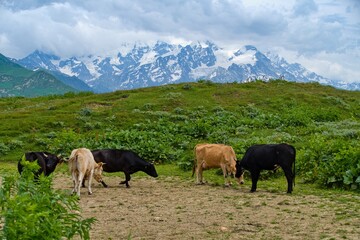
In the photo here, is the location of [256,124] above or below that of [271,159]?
above

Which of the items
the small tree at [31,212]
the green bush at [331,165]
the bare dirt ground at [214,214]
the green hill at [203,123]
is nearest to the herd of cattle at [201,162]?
the bare dirt ground at [214,214]

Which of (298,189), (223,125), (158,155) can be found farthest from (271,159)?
(223,125)

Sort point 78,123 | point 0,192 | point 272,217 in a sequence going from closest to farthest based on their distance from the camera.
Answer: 1. point 0,192
2. point 272,217
3. point 78,123

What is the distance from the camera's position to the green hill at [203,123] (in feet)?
63.2

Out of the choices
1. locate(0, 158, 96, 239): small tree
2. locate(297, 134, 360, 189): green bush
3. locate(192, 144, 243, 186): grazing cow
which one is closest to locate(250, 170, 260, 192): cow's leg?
locate(192, 144, 243, 186): grazing cow

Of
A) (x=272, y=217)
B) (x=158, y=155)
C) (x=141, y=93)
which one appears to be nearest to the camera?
(x=272, y=217)

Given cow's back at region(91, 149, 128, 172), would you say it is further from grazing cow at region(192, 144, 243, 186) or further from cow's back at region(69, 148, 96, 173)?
grazing cow at region(192, 144, 243, 186)

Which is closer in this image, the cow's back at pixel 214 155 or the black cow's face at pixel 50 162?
the cow's back at pixel 214 155

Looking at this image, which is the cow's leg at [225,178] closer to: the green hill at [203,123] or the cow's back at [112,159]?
the green hill at [203,123]

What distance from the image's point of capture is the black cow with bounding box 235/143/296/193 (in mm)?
15164

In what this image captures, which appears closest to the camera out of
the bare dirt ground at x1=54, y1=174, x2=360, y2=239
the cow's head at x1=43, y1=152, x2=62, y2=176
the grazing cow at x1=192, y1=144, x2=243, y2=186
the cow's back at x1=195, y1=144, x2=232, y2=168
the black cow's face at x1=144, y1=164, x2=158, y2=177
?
the bare dirt ground at x1=54, y1=174, x2=360, y2=239

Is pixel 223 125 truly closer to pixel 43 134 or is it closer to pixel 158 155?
pixel 158 155

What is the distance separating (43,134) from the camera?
1222 inches

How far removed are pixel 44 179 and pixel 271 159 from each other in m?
10.6
